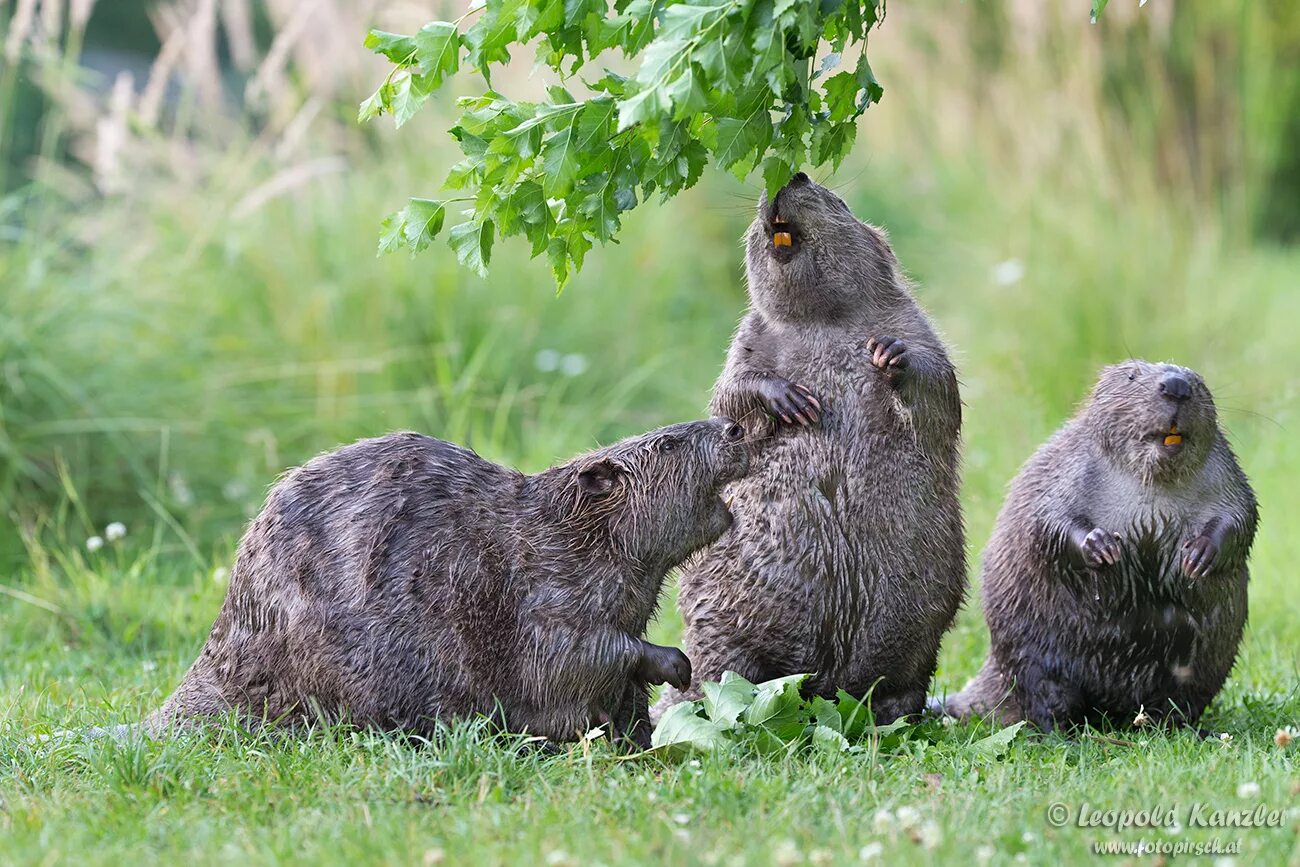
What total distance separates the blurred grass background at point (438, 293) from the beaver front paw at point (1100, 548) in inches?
44.6

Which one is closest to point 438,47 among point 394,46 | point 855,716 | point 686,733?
point 394,46

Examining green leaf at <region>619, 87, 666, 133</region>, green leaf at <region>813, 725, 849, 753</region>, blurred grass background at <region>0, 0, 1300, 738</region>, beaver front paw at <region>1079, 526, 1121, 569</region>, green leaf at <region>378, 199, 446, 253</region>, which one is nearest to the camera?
green leaf at <region>619, 87, 666, 133</region>

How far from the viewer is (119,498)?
27.5 ft

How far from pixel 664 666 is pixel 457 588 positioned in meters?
0.65

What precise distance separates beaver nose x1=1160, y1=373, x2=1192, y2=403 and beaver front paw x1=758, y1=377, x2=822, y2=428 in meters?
1.07

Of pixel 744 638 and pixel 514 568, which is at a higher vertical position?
pixel 514 568

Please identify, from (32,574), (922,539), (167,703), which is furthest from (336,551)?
(32,574)

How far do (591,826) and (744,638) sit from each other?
1.49 meters

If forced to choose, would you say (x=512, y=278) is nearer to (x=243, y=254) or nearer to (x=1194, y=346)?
(x=243, y=254)

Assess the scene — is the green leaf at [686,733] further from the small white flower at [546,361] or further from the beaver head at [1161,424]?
the small white flower at [546,361]

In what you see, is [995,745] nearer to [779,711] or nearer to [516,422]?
[779,711]

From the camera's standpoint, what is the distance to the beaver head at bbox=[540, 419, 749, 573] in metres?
5.00

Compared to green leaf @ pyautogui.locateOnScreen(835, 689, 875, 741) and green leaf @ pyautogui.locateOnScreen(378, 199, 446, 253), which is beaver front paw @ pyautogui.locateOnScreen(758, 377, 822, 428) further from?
green leaf @ pyautogui.locateOnScreen(378, 199, 446, 253)

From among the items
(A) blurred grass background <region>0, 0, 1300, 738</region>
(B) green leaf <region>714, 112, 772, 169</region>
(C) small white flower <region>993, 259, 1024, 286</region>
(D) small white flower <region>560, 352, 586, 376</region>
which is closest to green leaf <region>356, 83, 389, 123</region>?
(B) green leaf <region>714, 112, 772, 169</region>
